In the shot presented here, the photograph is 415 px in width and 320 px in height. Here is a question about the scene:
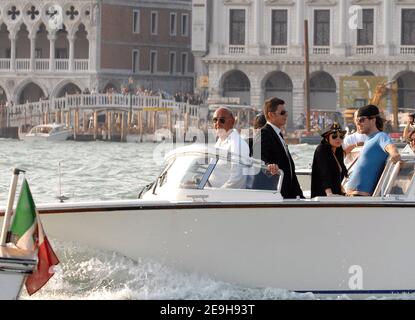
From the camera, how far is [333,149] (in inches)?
466

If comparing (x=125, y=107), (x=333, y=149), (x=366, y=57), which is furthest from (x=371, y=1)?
(x=333, y=149)

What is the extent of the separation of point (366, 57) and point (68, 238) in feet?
162

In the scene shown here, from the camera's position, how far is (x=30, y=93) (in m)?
Answer: 68.1

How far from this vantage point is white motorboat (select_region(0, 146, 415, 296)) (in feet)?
37.8

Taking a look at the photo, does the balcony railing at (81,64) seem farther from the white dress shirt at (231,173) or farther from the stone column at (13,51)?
the white dress shirt at (231,173)

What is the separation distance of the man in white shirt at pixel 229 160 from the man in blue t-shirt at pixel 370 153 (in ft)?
2.69

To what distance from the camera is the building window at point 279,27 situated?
203 feet

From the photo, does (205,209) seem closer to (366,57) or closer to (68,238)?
(68,238)

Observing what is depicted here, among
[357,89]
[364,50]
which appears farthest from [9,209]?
[364,50]

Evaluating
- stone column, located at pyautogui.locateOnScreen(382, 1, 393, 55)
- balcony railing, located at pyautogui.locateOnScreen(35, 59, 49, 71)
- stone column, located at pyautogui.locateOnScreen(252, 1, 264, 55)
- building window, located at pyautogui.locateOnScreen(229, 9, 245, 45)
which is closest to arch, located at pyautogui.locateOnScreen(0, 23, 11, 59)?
balcony railing, located at pyautogui.locateOnScreen(35, 59, 49, 71)

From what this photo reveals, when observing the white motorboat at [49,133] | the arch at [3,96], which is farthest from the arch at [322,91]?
the arch at [3,96]

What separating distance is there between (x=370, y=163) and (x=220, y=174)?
3.55 feet
